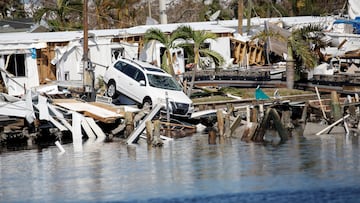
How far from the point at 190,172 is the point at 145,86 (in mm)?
12848

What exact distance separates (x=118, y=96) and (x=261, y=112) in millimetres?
7137

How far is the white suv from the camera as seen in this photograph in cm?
4056

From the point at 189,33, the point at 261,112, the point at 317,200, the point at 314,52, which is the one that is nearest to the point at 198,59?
the point at 189,33

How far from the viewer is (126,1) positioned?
217 ft

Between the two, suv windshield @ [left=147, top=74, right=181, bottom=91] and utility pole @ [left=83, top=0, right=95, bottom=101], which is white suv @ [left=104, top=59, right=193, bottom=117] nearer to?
suv windshield @ [left=147, top=74, right=181, bottom=91]

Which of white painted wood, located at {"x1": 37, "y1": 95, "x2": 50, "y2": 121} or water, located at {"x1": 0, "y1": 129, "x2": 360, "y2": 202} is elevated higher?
white painted wood, located at {"x1": 37, "y1": 95, "x2": 50, "y2": 121}

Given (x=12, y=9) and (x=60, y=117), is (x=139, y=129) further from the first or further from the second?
(x=12, y=9)

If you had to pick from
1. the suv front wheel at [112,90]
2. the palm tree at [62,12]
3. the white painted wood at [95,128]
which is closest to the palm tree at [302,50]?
the suv front wheel at [112,90]

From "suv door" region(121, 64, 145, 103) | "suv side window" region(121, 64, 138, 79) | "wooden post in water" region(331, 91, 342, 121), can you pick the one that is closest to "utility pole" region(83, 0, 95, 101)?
"suv side window" region(121, 64, 138, 79)

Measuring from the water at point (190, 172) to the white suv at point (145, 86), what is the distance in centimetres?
312

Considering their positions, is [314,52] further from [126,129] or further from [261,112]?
[126,129]

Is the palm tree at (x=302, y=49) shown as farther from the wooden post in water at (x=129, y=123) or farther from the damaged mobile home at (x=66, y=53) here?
the wooden post in water at (x=129, y=123)

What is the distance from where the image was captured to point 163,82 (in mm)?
41938

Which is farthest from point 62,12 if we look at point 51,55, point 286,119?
point 286,119
